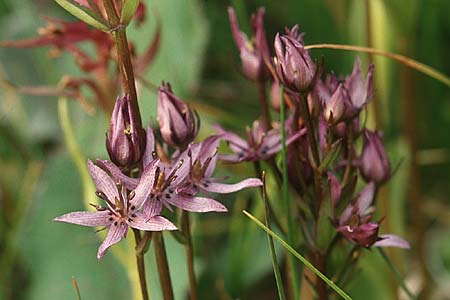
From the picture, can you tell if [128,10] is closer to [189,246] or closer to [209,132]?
[189,246]

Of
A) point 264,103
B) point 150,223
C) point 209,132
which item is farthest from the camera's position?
point 209,132

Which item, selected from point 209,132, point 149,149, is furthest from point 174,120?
point 209,132

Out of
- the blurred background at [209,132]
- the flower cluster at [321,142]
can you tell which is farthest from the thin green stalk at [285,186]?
the blurred background at [209,132]

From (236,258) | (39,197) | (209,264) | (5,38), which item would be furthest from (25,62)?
(236,258)

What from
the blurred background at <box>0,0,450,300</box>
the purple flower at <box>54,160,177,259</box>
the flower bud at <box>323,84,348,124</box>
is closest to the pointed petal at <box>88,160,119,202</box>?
the purple flower at <box>54,160,177,259</box>

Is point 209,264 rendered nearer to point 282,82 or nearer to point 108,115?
point 108,115

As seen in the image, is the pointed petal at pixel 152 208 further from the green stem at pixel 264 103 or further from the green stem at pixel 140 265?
the green stem at pixel 264 103
